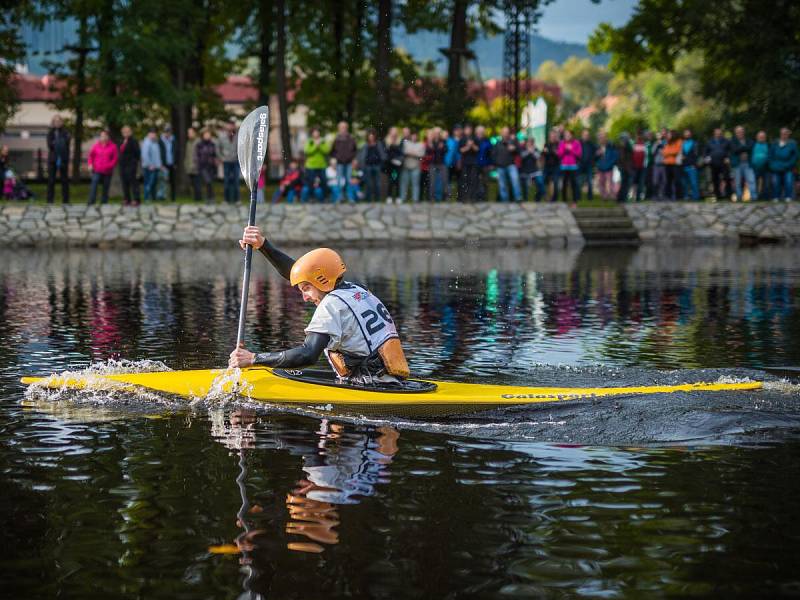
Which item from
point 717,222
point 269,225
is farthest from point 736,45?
point 269,225

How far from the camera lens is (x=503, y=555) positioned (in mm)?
5824

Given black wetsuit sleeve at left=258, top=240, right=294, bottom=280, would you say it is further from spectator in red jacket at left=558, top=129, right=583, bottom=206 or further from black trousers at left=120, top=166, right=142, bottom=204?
spectator in red jacket at left=558, top=129, right=583, bottom=206

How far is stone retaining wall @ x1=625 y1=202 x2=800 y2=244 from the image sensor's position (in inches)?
1264

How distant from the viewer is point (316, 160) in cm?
3122

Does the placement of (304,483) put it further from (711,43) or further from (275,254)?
(711,43)

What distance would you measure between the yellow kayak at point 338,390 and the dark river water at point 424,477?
106mm

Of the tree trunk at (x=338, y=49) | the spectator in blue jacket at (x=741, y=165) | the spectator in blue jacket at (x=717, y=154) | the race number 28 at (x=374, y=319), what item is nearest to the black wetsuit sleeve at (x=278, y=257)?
the race number 28 at (x=374, y=319)

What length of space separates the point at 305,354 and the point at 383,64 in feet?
100

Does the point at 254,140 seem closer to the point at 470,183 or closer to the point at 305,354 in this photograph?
the point at 305,354

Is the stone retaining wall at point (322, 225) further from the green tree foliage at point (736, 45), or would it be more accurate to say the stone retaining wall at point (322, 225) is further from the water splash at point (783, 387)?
the water splash at point (783, 387)

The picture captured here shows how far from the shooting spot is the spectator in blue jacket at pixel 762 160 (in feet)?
104

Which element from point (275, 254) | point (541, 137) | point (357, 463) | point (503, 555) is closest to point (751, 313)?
point (275, 254)

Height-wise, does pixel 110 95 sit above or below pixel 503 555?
above

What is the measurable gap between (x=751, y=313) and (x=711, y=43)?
2690 cm
